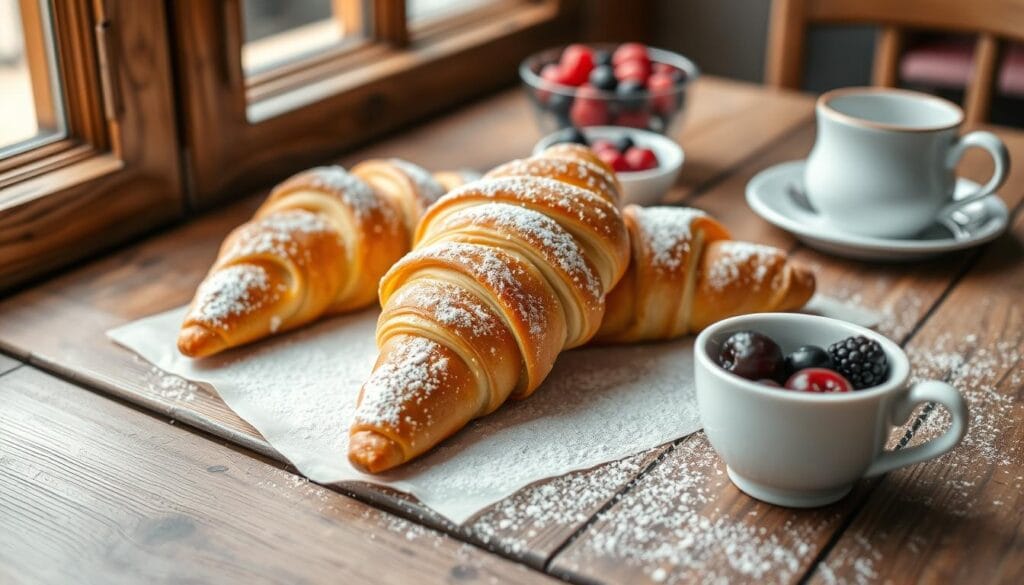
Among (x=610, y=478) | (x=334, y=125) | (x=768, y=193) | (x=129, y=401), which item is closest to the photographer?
(x=610, y=478)

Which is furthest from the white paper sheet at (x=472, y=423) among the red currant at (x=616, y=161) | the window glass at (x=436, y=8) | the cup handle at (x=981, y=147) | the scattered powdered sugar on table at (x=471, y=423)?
the window glass at (x=436, y=8)

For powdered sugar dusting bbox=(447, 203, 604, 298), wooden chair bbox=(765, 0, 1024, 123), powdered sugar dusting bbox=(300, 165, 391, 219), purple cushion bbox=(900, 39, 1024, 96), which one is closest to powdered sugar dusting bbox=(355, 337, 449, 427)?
powdered sugar dusting bbox=(447, 203, 604, 298)

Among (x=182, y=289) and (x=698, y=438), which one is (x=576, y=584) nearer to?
(x=698, y=438)

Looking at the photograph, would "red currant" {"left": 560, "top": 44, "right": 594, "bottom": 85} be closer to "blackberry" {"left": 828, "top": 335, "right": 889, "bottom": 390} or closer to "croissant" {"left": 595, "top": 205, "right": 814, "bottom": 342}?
"croissant" {"left": 595, "top": 205, "right": 814, "bottom": 342}

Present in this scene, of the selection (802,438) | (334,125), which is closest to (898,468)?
(802,438)

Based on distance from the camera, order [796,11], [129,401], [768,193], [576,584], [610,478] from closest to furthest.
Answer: [576,584] < [610,478] < [129,401] < [768,193] < [796,11]

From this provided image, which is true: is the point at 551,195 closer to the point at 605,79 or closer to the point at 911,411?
the point at 911,411

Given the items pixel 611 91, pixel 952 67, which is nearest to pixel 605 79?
pixel 611 91
